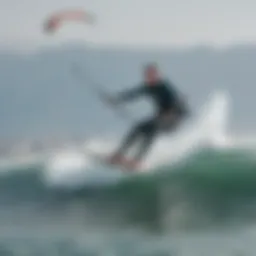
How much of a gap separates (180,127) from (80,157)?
0.73 ft

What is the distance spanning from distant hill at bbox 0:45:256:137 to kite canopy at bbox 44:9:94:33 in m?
0.05

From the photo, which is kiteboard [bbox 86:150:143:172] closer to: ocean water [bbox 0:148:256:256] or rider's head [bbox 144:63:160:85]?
ocean water [bbox 0:148:256:256]

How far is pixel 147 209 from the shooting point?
55.7 inches

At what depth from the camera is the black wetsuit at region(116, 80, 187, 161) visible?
4.67 ft

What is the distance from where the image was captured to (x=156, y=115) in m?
1.43

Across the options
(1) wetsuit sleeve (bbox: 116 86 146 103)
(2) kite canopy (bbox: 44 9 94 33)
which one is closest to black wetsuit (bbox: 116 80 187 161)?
(1) wetsuit sleeve (bbox: 116 86 146 103)

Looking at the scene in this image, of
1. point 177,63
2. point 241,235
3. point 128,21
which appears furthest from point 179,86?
point 241,235

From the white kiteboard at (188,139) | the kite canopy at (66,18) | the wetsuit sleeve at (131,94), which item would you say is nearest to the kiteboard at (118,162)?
the white kiteboard at (188,139)

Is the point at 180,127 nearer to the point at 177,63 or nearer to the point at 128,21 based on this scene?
the point at 177,63

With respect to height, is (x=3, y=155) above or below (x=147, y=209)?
above

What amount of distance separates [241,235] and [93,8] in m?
0.58

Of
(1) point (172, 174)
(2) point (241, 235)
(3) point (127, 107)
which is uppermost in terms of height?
(3) point (127, 107)

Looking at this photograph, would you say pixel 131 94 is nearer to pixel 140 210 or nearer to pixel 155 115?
pixel 155 115

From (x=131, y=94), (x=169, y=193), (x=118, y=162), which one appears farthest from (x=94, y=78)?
(x=169, y=193)
